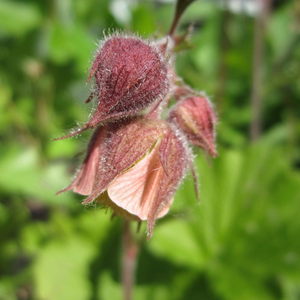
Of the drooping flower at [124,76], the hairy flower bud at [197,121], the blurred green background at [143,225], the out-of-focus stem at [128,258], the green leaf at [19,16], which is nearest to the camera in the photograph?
the drooping flower at [124,76]

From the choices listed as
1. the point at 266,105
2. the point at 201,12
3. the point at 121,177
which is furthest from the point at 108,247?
the point at 201,12

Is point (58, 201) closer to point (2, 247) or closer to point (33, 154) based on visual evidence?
point (33, 154)

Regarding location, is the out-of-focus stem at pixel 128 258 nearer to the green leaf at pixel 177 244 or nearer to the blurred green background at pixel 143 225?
the blurred green background at pixel 143 225

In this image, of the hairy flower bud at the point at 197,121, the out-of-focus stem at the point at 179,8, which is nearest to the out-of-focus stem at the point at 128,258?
the hairy flower bud at the point at 197,121

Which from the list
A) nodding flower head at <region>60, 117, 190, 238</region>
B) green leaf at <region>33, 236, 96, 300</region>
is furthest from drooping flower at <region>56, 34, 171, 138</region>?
green leaf at <region>33, 236, 96, 300</region>

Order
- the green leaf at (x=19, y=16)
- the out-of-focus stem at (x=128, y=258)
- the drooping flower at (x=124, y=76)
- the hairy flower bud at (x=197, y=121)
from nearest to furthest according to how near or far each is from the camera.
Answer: the drooping flower at (x=124, y=76)
the hairy flower bud at (x=197, y=121)
the out-of-focus stem at (x=128, y=258)
the green leaf at (x=19, y=16)

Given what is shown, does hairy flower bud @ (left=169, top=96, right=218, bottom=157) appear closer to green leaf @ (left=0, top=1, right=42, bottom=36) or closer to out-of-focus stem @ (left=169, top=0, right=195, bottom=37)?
out-of-focus stem @ (left=169, top=0, right=195, bottom=37)
